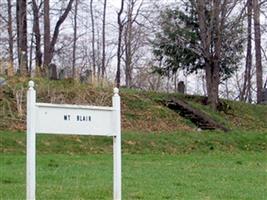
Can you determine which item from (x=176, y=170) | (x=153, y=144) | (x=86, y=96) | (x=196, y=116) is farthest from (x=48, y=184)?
(x=196, y=116)

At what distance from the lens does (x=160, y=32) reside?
3372cm

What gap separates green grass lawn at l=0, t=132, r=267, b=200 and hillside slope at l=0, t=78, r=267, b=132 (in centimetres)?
263

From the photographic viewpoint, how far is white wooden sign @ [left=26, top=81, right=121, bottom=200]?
21.3 feet

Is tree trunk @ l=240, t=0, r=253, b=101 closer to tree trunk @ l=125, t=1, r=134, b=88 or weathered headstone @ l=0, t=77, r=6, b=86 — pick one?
tree trunk @ l=125, t=1, r=134, b=88

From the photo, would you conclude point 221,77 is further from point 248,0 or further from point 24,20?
point 24,20

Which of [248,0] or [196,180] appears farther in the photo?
[248,0]

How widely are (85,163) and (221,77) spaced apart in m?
23.4

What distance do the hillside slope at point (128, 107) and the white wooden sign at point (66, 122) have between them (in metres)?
14.7

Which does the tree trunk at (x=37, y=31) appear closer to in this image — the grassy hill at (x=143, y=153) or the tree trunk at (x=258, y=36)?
the grassy hill at (x=143, y=153)

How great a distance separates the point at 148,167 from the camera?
14844 mm

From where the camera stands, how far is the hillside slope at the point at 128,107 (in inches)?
932

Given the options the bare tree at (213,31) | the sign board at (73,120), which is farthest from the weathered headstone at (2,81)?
the sign board at (73,120)

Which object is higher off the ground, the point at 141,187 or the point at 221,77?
the point at 221,77

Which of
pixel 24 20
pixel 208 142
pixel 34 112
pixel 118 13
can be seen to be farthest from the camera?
pixel 118 13
